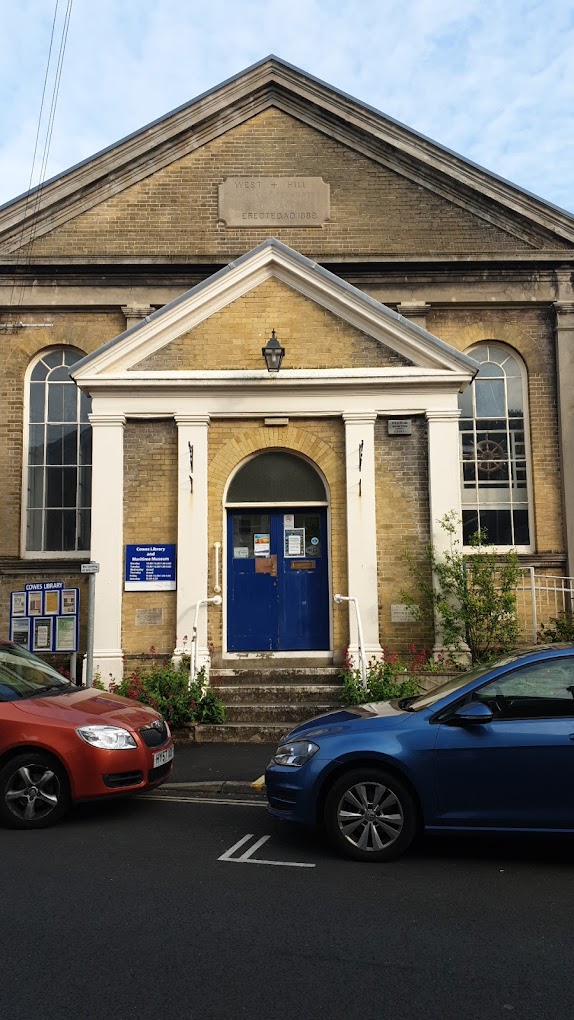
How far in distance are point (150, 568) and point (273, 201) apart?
24.2ft

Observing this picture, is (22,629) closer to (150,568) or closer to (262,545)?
(150,568)

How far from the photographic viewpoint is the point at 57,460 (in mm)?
14594

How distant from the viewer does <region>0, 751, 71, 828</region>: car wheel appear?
6.86m

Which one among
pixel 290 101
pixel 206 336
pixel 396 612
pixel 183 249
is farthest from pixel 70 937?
pixel 290 101

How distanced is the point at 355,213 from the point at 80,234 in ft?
16.0

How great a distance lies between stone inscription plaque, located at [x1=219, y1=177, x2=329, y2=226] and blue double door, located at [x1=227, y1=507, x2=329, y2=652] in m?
5.89

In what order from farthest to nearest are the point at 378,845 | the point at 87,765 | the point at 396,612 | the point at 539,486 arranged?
the point at 539,486, the point at 396,612, the point at 87,765, the point at 378,845

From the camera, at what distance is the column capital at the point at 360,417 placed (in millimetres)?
11438

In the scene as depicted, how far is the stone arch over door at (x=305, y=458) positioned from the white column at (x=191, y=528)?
19 cm

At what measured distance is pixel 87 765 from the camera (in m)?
6.82

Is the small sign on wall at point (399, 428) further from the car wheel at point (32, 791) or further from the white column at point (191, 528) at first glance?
the car wheel at point (32, 791)

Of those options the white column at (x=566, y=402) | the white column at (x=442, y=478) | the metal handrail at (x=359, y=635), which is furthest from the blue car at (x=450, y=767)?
the white column at (x=566, y=402)

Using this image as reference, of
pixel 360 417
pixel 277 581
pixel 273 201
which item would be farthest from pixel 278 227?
pixel 277 581

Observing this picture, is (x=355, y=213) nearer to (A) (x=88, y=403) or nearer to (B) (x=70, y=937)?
(A) (x=88, y=403)
